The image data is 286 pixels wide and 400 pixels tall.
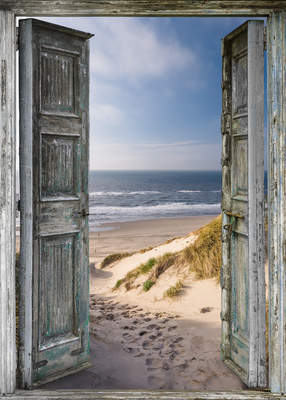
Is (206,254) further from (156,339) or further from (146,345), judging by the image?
(146,345)

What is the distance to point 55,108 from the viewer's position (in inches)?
115

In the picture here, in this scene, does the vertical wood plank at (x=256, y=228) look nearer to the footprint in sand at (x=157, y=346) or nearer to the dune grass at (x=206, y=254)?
the footprint in sand at (x=157, y=346)

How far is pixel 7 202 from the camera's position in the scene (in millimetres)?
2492

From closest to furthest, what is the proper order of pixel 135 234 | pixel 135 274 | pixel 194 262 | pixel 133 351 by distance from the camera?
pixel 133 351
pixel 194 262
pixel 135 274
pixel 135 234

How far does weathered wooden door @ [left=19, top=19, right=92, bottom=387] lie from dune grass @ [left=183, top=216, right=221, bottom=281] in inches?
120

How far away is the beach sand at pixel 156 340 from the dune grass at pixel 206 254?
0.21 meters

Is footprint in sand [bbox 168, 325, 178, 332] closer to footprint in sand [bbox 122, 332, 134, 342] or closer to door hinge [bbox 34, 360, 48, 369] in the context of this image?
footprint in sand [bbox 122, 332, 134, 342]

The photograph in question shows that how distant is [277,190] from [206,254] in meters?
3.55

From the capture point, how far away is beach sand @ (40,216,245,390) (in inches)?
115

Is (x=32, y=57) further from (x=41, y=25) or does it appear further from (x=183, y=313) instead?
(x=183, y=313)

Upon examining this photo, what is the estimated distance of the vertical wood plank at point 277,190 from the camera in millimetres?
2504

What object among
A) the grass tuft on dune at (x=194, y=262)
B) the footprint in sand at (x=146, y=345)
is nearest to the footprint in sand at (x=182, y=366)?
the footprint in sand at (x=146, y=345)

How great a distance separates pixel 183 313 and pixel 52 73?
3.26m

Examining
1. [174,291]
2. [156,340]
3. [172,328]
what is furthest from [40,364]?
[174,291]
